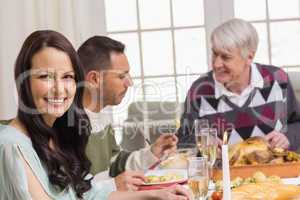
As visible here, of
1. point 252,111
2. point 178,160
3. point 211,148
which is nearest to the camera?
point 211,148

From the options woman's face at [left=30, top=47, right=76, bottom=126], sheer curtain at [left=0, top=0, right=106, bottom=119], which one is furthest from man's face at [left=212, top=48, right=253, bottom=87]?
woman's face at [left=30, top=47, right=76, bottom=126]

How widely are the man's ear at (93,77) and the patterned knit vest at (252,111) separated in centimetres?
56

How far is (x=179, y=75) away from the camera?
3578mm

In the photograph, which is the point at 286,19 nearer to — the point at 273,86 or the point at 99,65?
the point at 273,86

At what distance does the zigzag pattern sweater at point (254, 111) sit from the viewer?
2.72 meters

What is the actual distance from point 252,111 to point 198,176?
54.3 inches

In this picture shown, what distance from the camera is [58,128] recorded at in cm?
171

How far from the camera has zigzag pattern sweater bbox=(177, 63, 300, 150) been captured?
2.72 m

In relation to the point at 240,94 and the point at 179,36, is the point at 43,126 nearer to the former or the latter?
the point at 240,94

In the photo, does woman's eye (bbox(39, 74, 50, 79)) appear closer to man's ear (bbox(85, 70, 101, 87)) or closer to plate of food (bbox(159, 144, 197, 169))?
plate of food (bbox(159, 144, 197, 169))

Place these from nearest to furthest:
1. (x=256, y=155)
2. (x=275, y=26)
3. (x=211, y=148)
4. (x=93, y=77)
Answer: (x=211, y=148)
(x=256, y=155)
(x=93, y=77)
(x=275, y=26)

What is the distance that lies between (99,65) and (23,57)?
95 centimetres

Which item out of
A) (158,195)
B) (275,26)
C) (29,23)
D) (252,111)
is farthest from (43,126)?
(275,26)

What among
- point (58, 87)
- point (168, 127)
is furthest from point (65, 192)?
point (168, 127)
